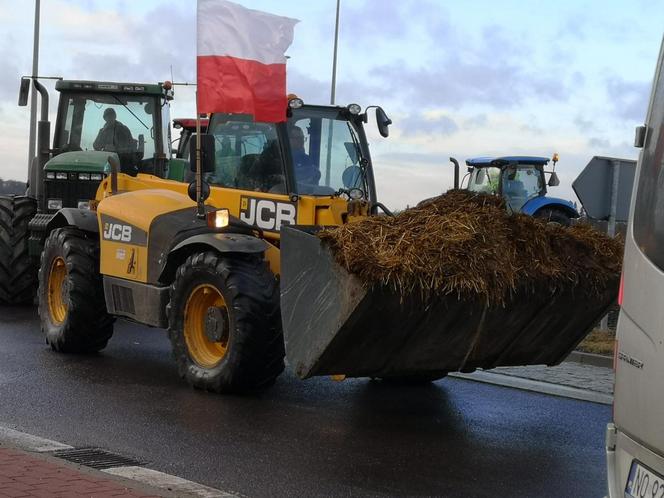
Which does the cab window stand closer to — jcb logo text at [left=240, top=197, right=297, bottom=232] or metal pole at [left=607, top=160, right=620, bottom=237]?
jcb logo text at [left=240, top=197, right=297, bottom=232]

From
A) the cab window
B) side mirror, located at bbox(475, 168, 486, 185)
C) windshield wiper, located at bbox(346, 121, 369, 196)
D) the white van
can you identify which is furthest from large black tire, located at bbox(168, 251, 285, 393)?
side mirror, located at bbox(475, 168, 486, 185)

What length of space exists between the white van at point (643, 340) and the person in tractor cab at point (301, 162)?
5.65m

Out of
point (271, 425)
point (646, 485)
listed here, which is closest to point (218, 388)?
point (271, 425)

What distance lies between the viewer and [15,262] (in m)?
16.1

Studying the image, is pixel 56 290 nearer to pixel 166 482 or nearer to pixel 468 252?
pixel 468 252

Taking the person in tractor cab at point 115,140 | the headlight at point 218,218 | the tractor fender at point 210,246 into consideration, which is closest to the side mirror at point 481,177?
the person in tractor cab at point 115,140

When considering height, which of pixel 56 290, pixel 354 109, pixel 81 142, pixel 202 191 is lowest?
pixel 56 290

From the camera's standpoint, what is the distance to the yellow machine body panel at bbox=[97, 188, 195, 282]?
34.5 ft

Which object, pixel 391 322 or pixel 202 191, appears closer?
pixel 391 322

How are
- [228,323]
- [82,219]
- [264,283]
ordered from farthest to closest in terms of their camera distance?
1. [82,219]
2. [228,323]
3. [264,283]

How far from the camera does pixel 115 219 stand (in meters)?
11.0

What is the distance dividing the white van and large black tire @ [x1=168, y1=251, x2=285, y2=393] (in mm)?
4693

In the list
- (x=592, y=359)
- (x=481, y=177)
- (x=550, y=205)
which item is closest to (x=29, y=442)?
(x=592, y=359)

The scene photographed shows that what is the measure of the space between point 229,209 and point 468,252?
10.4ft
